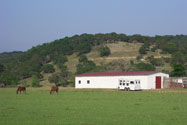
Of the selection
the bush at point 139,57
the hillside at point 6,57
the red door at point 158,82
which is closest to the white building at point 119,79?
the red door at point 158,82

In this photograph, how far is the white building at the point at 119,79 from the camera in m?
51.0

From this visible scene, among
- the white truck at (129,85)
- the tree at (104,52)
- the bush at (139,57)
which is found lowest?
the white truck at (129,85)

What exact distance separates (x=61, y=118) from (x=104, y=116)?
2.16m

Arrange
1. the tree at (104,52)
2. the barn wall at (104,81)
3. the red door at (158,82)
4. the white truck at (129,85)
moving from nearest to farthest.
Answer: the white truck at (129,85), the barn wall at (104,81), the red door at (158,82), the tree at (104,52)

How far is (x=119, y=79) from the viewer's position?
167 feet

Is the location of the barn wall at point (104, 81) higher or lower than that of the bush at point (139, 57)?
lower

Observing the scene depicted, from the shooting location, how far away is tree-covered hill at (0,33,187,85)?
279 feet

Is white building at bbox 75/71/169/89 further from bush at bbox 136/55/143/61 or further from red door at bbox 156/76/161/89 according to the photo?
bush at bbox 136/55/143/61

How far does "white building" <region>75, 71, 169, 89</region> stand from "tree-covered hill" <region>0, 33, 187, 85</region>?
20.4 meters

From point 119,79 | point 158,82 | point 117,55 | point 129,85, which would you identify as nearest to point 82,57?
point 117,55

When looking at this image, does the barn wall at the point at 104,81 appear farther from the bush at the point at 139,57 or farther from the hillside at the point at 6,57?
the hillside at the point at 6,57

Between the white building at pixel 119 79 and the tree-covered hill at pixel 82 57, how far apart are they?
20.4 metres

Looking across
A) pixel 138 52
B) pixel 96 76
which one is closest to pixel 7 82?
pixel 96 76

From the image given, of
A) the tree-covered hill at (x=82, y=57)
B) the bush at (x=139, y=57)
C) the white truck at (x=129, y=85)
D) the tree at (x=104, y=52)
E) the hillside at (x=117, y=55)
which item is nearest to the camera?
the white truck at (x=129, y=85)
